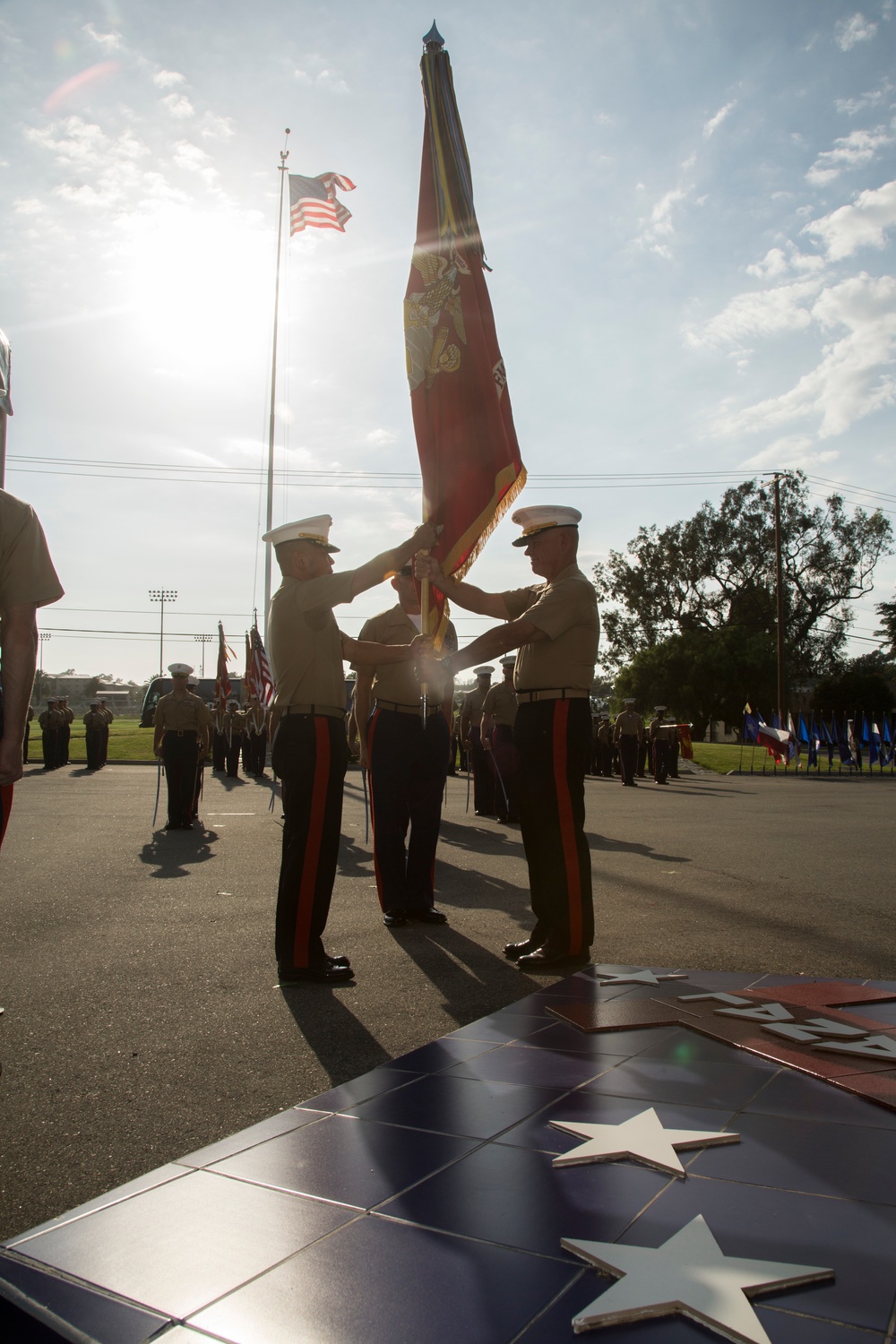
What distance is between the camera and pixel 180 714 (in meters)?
12.6

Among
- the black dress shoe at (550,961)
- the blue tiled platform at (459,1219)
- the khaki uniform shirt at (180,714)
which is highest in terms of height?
Result: the khaki uniform shirt at (180,714)

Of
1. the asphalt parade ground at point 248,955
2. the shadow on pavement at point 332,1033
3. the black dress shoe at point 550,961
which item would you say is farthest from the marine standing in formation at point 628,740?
the shadow on pavement at point 332,1033

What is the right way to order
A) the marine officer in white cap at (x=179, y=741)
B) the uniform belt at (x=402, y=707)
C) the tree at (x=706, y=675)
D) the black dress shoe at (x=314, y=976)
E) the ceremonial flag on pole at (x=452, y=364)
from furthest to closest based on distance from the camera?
1. the tree at (x=706, y=675)
2. the marine officer in white cap at (x=179, y=741)
3. the uniform belt at (x=402, y=707)
4. the ceremonial flag on pole at (x=452, y=364)
5. the black dress shoe at (x=314, y=976)

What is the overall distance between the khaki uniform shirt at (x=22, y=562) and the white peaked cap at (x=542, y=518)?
2895 mm

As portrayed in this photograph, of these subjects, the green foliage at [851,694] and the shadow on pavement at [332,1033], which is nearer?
the shadow on pavement at [332,1033]

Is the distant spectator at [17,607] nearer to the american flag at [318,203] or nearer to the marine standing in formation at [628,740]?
the marine standing in formation at [628,740]

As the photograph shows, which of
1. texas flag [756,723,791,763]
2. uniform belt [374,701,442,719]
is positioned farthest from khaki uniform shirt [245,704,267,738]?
uniform belt [374,701,442,719]

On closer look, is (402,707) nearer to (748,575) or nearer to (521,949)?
(521,949)

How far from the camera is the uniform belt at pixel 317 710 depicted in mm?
4812

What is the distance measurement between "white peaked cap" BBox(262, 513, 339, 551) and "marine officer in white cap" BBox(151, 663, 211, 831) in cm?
784

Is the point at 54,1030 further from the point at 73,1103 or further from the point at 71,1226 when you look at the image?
the point at 71,1226

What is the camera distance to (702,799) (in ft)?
62.6

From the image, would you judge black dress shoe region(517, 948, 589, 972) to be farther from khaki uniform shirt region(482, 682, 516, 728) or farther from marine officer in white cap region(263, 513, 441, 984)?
khaki uniform shirt region(482, 682, 516, 728)

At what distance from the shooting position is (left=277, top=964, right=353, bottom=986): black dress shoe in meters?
4.54
